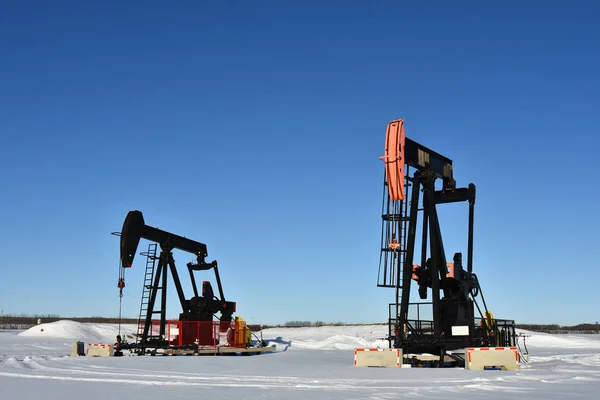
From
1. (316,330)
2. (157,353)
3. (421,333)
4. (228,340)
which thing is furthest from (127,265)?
(316,330)

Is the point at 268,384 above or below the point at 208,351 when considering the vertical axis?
above

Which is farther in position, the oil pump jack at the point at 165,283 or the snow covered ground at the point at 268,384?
the oil pump jack at the point at 165,283

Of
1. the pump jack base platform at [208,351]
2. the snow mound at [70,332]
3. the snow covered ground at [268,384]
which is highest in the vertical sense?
the snow covered ground at [268,384]

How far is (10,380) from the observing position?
9.68 metres

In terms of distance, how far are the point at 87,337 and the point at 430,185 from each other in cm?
2430

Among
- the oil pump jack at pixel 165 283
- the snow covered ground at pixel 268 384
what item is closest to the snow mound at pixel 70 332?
the oil pump jack at pixel 165 283

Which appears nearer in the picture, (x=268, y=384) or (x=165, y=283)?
(x=268, y=384)

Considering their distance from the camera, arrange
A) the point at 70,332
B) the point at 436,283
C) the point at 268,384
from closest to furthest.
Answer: the point at 268,384
the point at 436,283
the point at 70,332

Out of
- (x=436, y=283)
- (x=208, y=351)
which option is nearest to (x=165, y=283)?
(x=208, y=351)

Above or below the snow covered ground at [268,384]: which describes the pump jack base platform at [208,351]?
below

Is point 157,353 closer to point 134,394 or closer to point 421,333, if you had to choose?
point 421,333

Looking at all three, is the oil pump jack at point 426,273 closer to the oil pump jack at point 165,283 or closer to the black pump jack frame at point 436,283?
the black pump jack frame at point 436,283

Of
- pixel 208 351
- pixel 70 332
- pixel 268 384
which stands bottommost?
pixel 70 332

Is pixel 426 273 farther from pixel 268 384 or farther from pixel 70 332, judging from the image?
pixel 70 332
